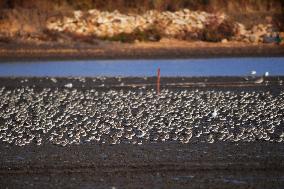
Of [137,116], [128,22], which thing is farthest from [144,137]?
[128,22]

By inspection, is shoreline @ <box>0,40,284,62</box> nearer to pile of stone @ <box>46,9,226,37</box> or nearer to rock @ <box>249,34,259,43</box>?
rock @ <box>249,34,259,43</box>

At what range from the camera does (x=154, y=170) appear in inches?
614

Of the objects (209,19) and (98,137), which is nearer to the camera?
(98,137)

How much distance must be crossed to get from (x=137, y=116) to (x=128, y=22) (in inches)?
1136

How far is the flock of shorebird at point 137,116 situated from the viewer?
63.2 ft

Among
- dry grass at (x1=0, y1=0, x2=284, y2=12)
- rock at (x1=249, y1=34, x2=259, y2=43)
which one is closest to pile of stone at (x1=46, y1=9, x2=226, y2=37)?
dry grass at (x1=0, y1=0, x2=284, y2=12)

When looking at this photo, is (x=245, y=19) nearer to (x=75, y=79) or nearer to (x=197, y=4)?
(x=197, y=4)

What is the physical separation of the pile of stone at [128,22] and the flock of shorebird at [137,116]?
62.0ft

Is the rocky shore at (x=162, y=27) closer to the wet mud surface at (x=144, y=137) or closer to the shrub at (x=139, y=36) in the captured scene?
the shrub at (x=139, y=36)

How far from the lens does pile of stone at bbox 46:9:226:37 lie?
48594mm

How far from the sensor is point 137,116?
22328mm

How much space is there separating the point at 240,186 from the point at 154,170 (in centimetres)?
208

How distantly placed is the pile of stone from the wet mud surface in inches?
710

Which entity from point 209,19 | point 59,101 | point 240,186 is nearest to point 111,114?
point 59,101
